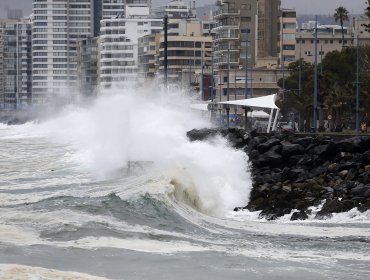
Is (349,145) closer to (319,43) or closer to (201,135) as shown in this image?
(201,135)

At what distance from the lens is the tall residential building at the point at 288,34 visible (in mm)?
133000

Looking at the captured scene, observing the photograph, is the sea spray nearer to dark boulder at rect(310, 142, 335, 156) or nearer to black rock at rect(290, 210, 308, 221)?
dark boulder at rect(310, 142, 335, 156)

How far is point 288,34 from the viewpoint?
133375 mm

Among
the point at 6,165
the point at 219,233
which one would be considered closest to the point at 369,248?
the point at 219,233

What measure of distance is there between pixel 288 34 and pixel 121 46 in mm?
63412

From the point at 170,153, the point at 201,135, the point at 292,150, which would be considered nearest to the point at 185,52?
the point at 201,135

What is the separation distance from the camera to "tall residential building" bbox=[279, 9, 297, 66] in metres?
133

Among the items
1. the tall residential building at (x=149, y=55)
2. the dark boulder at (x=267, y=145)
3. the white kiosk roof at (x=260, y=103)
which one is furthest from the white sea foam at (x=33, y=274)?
the tall residential building at (x=149, y=55)

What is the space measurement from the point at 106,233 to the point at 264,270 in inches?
170

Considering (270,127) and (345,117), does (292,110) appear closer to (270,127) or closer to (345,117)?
(345,117)

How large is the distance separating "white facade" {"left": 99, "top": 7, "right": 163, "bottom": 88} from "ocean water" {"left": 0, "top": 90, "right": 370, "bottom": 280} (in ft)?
470

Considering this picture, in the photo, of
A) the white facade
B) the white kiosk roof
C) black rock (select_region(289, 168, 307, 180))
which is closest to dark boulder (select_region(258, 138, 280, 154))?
black rock (select_region(289, 168, 307, 180))

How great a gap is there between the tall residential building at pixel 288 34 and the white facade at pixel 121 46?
180 feet

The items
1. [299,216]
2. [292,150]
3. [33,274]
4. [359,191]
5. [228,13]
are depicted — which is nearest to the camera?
[33,274]
